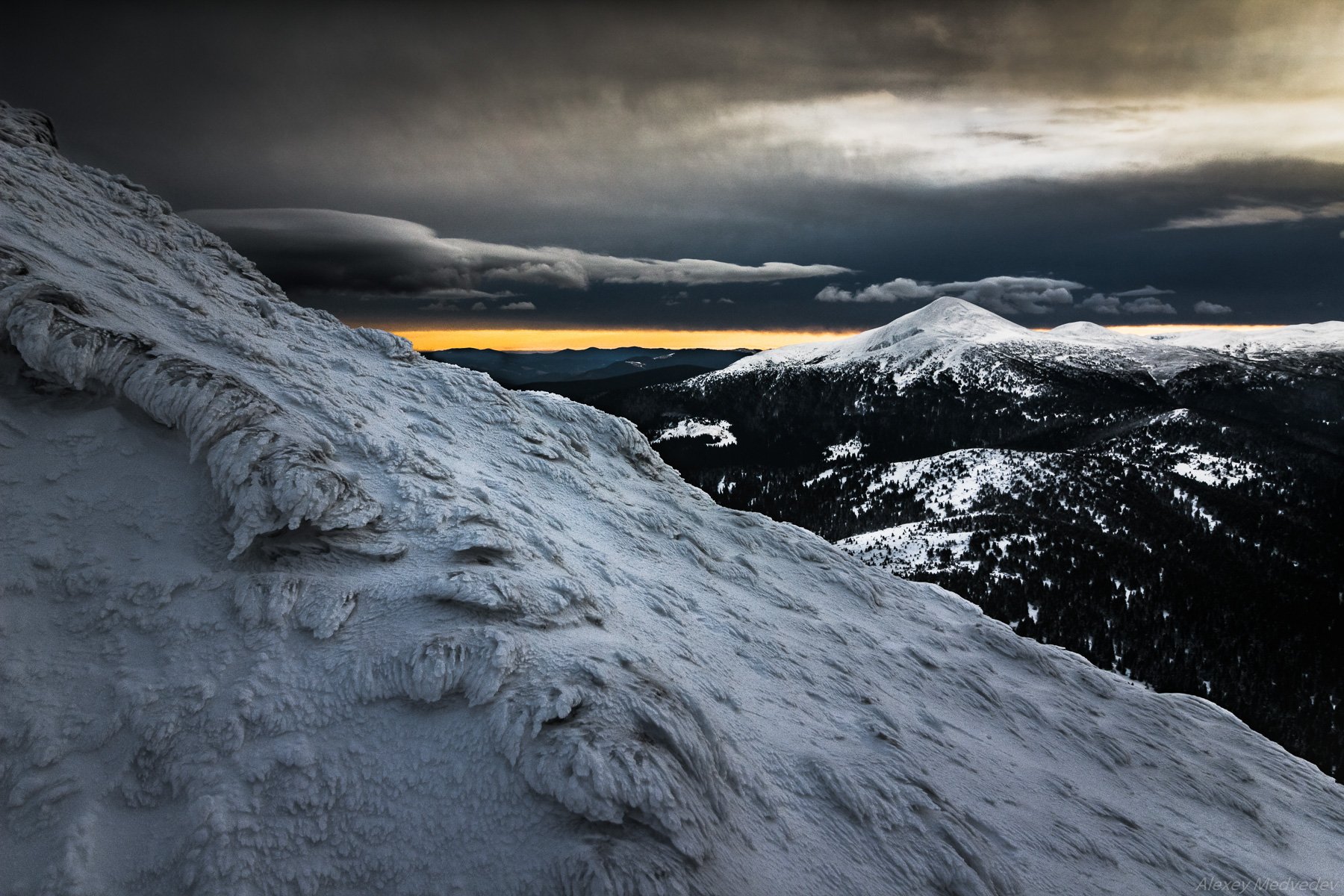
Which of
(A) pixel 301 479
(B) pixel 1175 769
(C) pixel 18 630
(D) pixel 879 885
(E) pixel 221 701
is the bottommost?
(B) pixel 1175 769

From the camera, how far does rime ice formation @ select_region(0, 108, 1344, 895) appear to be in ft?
28.8

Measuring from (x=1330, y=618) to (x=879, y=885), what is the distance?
584 ft

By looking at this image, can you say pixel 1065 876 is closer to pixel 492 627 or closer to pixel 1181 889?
pixel 1181 889

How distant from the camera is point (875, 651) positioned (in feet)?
63.1

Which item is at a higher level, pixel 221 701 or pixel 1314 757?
pixel 221 701

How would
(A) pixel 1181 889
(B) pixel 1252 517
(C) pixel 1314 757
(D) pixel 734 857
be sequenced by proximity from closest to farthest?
(D) pixel 734 857 → (A) pixel 1181 889 → (C) pixel 1314 757 → (B) pixel 1252 517

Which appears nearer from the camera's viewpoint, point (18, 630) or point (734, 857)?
point (18, 630)

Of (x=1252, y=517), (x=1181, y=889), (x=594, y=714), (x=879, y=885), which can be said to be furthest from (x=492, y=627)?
(x=1252, y=517)

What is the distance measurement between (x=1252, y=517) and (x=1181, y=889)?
23082 cm

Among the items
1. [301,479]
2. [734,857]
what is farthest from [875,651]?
[301,479]

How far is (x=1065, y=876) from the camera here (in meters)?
12.9

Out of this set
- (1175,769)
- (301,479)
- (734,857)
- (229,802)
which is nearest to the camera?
(229,802)

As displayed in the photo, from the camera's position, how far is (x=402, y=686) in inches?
415

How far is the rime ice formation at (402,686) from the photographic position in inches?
345
